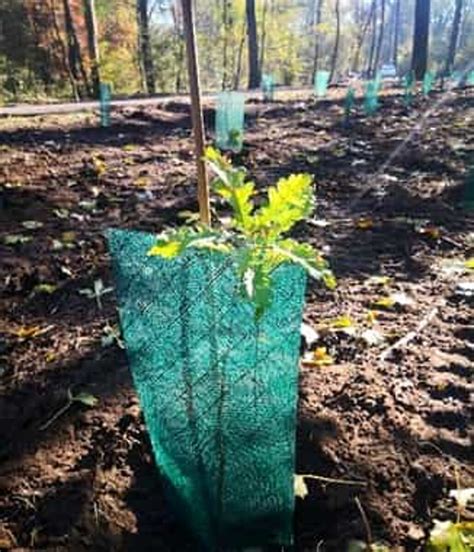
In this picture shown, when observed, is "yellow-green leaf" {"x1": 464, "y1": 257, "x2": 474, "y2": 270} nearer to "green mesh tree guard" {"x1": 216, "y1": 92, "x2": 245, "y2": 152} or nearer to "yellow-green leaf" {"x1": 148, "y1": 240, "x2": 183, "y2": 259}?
"yellow-green leaf" {"x1": 148, "y1": 240, "x2": 183, "y2": 259}

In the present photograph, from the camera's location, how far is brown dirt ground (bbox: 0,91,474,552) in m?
1.77

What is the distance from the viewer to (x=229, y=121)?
6.84 m

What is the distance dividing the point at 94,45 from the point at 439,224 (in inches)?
634

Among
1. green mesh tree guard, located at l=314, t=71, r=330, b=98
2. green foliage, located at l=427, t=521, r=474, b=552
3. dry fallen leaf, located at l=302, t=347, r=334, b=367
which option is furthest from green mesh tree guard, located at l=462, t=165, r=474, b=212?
green mesh tree guard, located at l=314, t=71, r=330, b=98

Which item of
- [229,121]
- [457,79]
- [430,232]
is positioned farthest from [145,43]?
[430,232]

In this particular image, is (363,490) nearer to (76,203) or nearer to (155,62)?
(76,203)

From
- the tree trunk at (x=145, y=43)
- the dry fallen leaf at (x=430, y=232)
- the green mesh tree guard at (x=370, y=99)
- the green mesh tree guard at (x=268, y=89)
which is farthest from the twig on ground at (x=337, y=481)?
the tree trunk at (x=145, y=43)

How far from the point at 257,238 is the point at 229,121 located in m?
5.85

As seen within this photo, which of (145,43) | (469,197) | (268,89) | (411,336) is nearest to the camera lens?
(411,336)

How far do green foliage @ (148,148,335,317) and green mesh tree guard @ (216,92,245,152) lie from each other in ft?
18.3

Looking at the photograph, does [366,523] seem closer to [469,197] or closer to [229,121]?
[469,197]

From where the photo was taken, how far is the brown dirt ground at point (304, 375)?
1.77m

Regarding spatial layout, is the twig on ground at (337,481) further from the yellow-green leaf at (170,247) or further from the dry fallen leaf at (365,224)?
the dry fallen leaf at (365,224)

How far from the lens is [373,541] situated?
1.65 m
